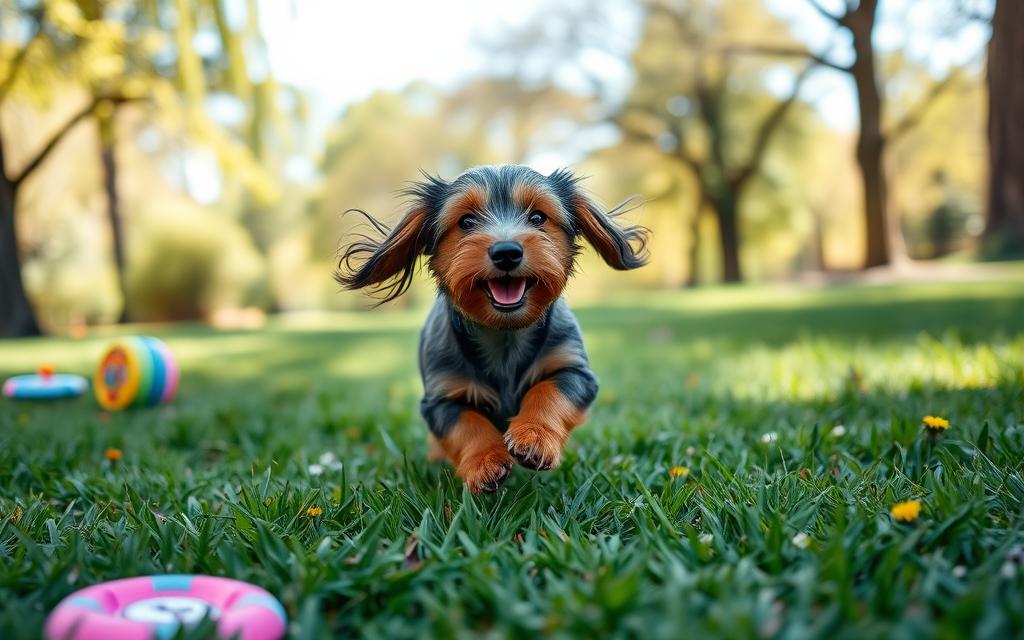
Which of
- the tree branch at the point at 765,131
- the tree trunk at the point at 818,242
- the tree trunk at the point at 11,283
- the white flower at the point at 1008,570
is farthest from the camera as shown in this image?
the tree trunk at the point at 818,242

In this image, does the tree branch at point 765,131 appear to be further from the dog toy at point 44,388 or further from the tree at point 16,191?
the dog toy at point 44,388

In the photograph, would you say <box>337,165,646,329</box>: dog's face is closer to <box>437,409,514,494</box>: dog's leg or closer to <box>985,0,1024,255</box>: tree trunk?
<box>437,409,514,494</box>: dog's leg

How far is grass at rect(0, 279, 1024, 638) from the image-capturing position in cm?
178

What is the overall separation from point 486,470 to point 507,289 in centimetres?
67

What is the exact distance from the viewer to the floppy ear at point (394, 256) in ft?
9.94

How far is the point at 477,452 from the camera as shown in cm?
272

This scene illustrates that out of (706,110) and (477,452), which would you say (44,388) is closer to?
(477,452)

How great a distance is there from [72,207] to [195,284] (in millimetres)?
6237

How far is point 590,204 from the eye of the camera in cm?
316

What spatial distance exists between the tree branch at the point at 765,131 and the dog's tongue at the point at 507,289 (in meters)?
21.4

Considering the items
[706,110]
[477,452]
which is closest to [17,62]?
Result: [477,452]

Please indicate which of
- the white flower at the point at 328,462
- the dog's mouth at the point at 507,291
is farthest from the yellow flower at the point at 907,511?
the white flower at the point at 328,462

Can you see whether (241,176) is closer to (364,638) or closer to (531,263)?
(531,263)

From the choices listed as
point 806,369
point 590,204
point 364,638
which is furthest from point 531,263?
point 806,369
